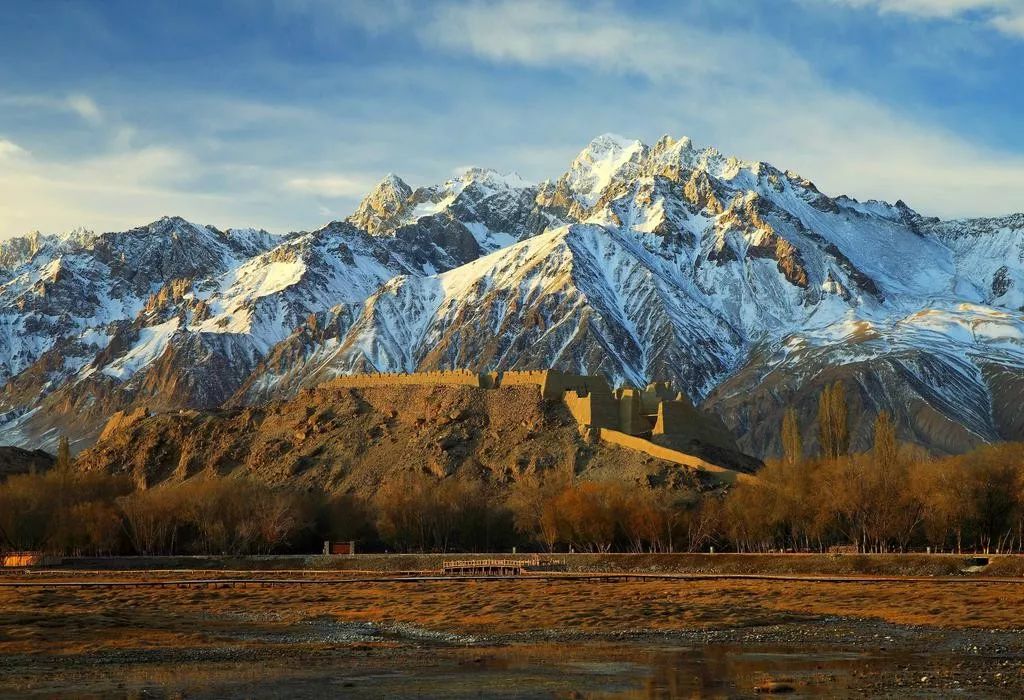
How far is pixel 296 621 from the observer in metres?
73.6

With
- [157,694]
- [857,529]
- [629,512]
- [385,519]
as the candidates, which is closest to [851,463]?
[857,529]

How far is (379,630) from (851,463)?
50085mm

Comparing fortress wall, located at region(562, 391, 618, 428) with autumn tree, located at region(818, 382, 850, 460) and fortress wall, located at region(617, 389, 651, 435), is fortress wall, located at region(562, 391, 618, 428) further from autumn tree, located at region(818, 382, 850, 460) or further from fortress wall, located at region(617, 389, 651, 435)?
autumn tree, located at region(818, 382, 850, 460)

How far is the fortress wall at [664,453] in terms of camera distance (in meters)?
122

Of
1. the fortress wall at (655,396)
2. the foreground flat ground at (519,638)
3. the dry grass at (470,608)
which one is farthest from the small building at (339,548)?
the fortress wall at (655,396)

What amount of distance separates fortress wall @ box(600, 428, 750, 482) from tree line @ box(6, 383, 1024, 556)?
15.9 ft

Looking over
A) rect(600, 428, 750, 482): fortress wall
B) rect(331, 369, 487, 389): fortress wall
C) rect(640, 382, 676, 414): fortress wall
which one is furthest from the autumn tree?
rect(331, 369, 487, 389): fortress wall

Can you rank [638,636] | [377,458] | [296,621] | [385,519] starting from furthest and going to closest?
[377,458], [385,519], [296,621], [638,636]

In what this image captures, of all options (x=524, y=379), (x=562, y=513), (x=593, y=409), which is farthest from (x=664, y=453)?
(x=524, y=379)

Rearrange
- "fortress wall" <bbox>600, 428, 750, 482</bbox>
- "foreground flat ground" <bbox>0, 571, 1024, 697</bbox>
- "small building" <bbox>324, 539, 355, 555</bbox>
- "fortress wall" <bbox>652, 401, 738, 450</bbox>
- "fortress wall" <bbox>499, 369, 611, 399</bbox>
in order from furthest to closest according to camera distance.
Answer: "fortress wall" <bbox>499, 369, 611, 399</bbox>
"fortress wall" <bbox>652, 401, 738, 450</bbox>
"fortress wall" <bbox>600, 428, 750, 482</bbox>
"small building" <bbox>324, 539, 355, 555</bbox>
"foreground flat ground" <bbox>0, 571, 1024, 697</bbox>

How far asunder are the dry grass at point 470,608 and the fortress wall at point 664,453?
38149 mm

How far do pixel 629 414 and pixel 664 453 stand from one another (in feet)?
43.0

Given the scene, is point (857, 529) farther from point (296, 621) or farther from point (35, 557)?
point (35, 557)

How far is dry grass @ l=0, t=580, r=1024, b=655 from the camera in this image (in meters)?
65.5
